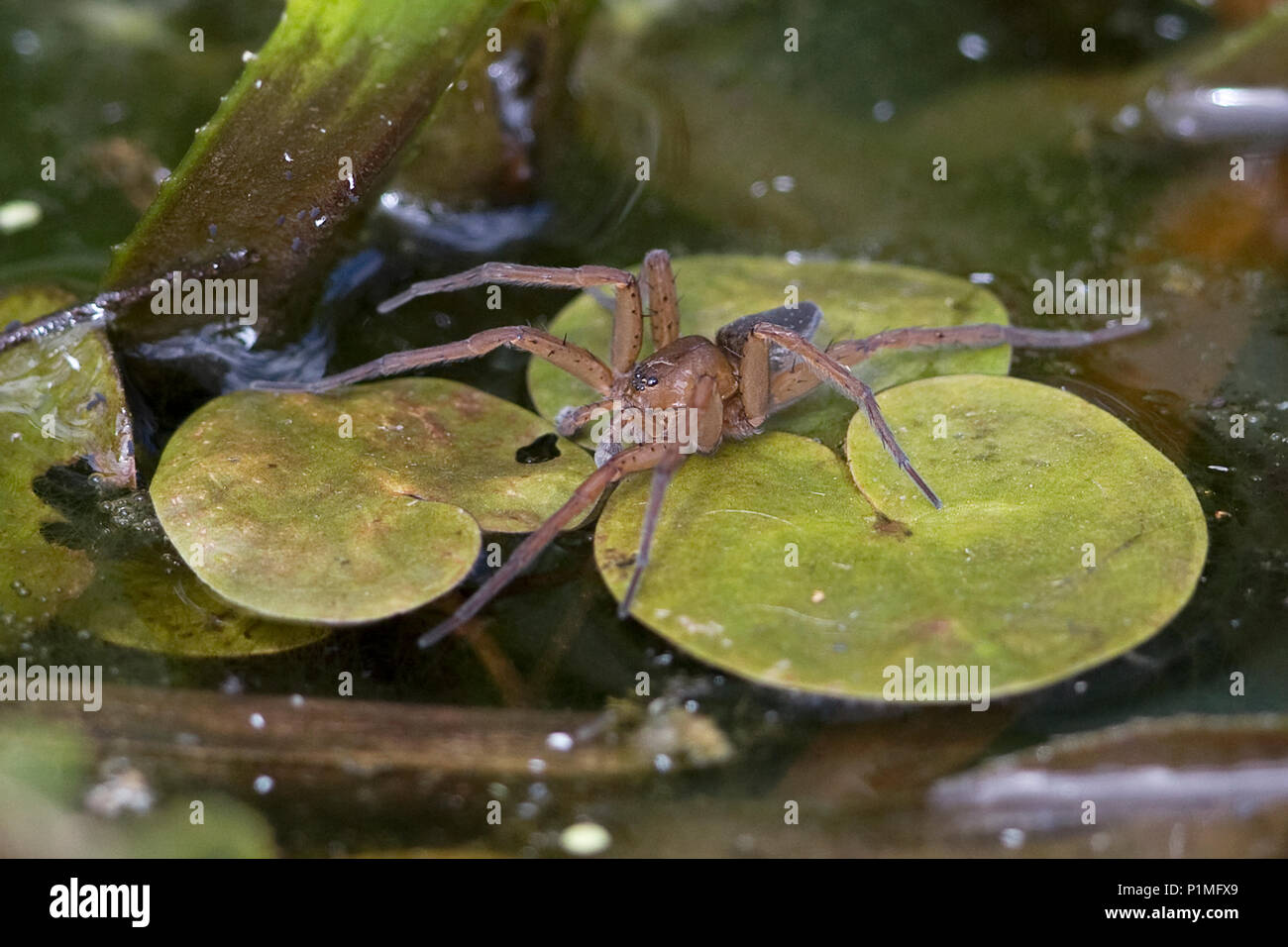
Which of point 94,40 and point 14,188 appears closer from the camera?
point 14,188

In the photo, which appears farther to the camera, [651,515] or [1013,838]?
[651,515]

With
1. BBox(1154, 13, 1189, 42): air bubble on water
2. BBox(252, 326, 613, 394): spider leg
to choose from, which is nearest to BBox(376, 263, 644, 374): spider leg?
BBox(252, 326, 613, 394): spider leg

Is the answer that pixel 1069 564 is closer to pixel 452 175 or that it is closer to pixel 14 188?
pixel 452 175

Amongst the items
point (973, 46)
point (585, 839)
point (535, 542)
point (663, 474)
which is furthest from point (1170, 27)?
point (585, 839)

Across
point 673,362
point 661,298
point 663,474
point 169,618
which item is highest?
point 661,298

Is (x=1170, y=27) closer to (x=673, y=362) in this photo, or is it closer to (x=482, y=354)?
(x=673, y=362)

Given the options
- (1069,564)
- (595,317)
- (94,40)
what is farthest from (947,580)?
(94,40)
